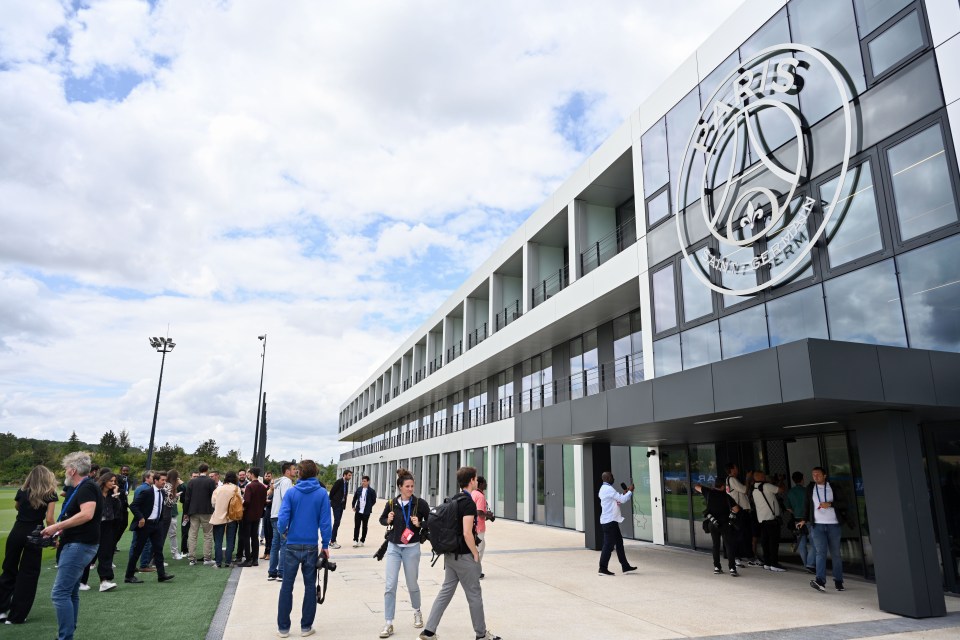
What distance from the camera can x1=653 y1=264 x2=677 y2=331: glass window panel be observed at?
14750mm

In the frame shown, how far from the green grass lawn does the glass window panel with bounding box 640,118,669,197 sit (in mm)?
13150

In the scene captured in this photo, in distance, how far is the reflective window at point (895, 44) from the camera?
9547mm

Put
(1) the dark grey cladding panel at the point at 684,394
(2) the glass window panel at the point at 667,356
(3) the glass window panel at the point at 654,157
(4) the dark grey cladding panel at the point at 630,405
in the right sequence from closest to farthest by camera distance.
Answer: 1. (1) the dark grey cladding panel at the point at 684,394
2. (4) the dark grey cladding panel at the point at 630,405
3. (2) the glass window panel at the point at 667,356
4. (3) the glass window panel at the point at 654,157

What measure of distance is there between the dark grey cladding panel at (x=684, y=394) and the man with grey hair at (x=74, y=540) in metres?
7.77

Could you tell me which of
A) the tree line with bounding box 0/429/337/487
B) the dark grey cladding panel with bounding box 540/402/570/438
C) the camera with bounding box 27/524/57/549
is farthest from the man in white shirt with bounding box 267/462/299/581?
the tree line with bounding box 0/429/337/487

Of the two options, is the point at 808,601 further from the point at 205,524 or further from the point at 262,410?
the point at 262,410

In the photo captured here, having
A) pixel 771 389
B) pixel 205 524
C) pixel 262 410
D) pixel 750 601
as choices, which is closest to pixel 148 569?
pixel 205 524

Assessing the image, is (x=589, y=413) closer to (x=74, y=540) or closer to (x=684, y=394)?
(x=684, y=394)

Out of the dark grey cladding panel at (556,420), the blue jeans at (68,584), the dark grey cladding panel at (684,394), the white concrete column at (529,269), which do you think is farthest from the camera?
the white concrete column at (529,269)

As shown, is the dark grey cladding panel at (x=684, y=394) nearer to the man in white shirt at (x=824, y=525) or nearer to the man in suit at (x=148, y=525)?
the man in white shirt at (x=824, y=525)

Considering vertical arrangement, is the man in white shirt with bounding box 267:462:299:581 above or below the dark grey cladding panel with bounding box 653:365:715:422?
below

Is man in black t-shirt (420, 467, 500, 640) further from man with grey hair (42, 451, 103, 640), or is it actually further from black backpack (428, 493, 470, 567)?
man with grey hair (42, 451, 103, 640)

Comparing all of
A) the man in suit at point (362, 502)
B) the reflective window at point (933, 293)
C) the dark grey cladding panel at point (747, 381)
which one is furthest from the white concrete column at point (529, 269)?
the reflective window at point (933, 293)

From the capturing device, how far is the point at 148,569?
10539mm
